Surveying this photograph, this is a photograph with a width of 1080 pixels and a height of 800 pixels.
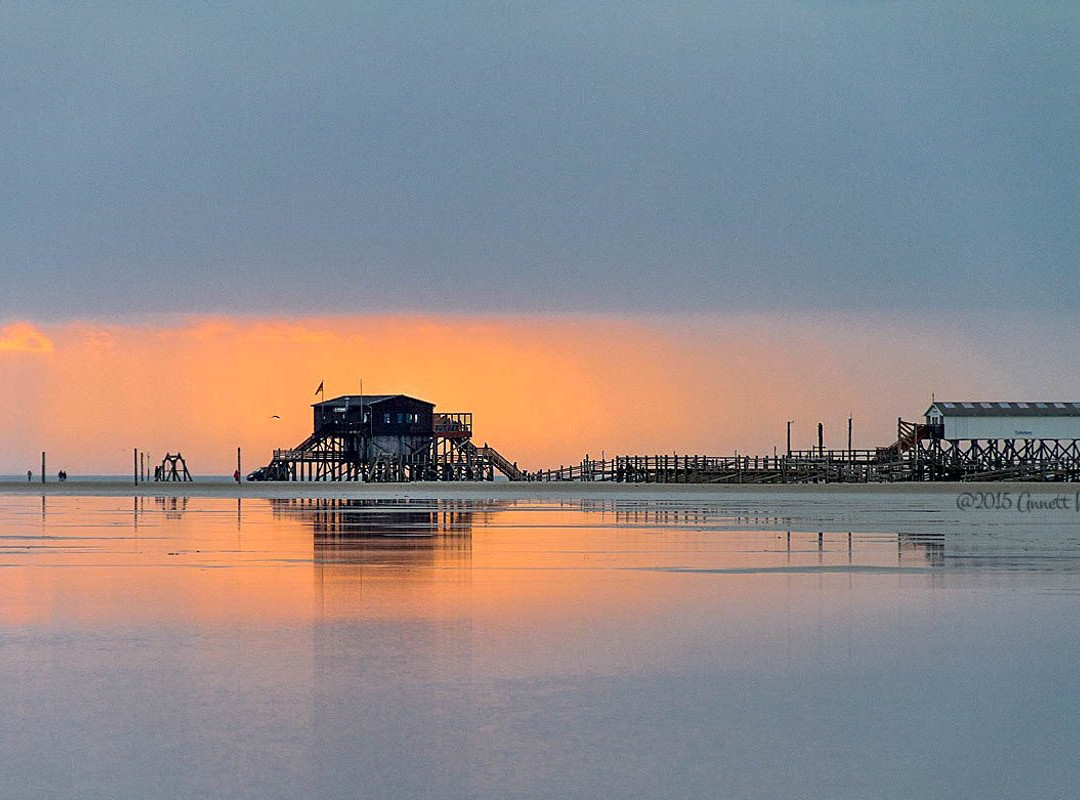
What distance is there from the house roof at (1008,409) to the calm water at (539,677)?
76477 millimetres

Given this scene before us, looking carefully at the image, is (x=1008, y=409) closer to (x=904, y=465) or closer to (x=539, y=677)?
(x=904, y=465)

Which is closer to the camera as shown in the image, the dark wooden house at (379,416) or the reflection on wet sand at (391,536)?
the reflection on wet sand at (391,536)

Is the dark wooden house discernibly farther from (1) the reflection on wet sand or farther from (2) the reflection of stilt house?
(1) the reflection on wet sand

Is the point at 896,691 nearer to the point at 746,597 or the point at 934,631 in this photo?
the point at 934,631

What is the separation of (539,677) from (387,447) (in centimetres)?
9814

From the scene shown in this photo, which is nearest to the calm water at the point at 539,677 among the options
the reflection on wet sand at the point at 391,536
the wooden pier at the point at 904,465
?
the reflection on wet sand at the point at 391,536

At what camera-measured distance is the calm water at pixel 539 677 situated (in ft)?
25.1

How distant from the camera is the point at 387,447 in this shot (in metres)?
108

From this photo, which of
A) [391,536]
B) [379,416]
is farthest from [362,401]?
[391,536]

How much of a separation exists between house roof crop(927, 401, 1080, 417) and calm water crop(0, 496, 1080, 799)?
7648 cm

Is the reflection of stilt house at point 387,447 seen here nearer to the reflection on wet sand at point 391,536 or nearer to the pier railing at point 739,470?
the pier railing at point 739,470

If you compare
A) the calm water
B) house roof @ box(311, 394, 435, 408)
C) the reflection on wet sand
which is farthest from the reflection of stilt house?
the calm water

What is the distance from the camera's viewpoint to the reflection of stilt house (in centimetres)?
10712

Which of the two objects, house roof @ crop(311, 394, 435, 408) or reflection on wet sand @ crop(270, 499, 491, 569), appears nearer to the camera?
reflection on wet sand @ crop(270, 499, 491, 569)
